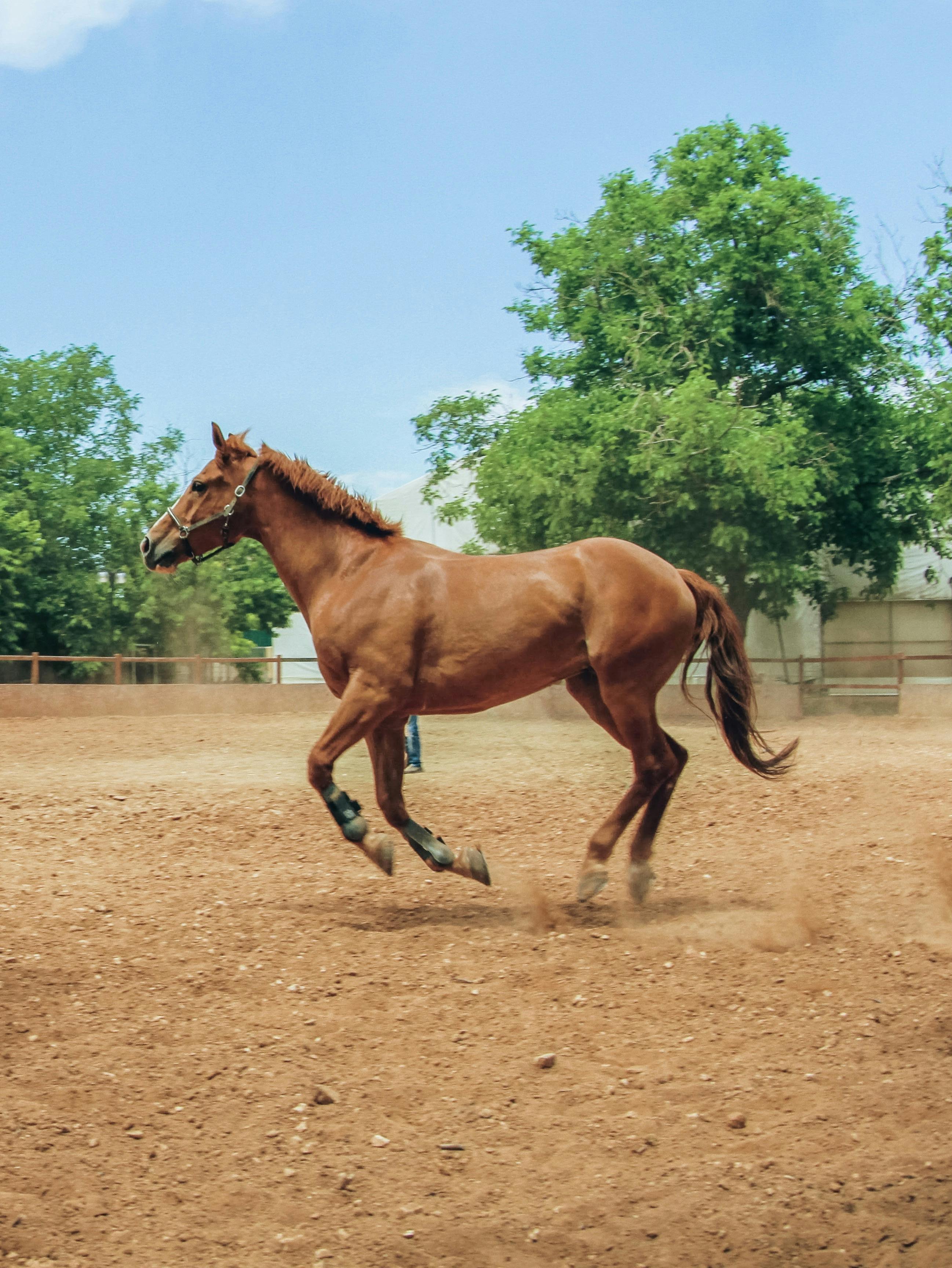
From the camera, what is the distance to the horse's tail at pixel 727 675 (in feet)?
20.1

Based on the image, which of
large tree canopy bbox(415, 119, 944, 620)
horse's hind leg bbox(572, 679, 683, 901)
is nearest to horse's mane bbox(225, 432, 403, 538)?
horse's hind leg bbox(572, 679, 683, 901)

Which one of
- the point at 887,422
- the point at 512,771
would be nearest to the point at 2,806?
the point at 512,771

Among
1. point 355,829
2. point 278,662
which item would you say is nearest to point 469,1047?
point 355,829

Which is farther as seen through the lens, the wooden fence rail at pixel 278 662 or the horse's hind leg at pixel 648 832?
the wooden fence rail at pixel 278 662

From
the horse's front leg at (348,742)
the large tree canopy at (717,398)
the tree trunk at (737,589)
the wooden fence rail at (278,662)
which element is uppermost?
the large tree canopy at (717,398)

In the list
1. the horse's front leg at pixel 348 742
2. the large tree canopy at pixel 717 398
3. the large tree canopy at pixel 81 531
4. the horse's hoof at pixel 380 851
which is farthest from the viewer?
the large tree canopy at pixel 81 531

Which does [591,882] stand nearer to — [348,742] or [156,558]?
[348,742]

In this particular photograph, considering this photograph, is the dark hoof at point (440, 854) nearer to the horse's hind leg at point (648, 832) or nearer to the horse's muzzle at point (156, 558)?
the horse's hind leg at point (648, 832)

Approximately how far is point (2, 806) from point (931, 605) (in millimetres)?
23034

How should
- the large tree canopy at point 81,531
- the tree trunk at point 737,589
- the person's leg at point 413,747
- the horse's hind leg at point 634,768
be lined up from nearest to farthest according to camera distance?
the horse's hind leg at point 634,768
the person's leg at point 413,747
the tree trunk at point 737,589
the large tree canopy at point 81,531

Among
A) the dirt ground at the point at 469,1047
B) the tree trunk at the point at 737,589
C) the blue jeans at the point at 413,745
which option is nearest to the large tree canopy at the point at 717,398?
the tree trunk at the point at 737,589

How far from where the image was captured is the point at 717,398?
18.2m

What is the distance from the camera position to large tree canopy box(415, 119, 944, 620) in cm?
1764

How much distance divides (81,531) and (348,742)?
23099 mm
